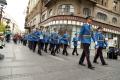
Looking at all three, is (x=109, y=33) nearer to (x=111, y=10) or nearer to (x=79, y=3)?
(x=111, y=10)

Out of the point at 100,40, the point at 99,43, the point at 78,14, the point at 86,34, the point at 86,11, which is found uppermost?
the point at 86,11

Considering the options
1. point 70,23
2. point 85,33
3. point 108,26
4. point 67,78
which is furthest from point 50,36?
point 108,26

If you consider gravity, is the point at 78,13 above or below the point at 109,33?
above

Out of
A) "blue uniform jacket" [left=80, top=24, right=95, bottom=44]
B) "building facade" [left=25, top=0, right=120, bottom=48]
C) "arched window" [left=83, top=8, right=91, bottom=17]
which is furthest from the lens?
"arched window" [left=83, top=8, right=91, bottom=17]

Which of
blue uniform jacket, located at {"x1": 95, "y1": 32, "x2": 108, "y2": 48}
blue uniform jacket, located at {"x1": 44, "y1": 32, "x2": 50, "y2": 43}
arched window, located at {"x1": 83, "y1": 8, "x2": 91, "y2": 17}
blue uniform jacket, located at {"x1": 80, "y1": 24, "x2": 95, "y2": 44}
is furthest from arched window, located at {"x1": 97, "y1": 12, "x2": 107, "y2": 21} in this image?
blue uniform jacket, located at {"x1": 80, "y1": 24, "x2": 95, "y2": 44}

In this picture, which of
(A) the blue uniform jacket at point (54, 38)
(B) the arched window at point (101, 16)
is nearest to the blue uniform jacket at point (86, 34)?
(A) the blue uniform jacket at point (54, 38)

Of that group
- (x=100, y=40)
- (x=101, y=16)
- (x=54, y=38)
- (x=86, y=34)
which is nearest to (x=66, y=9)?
(x=101, y=16)

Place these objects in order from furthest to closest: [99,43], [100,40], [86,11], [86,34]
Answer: [86,11], [100,40], [99,43], [86,34]

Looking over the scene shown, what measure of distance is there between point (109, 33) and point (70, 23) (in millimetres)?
11957

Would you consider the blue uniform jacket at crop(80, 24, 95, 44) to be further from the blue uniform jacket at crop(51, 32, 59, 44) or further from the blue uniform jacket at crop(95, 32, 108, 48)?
the blue uniform jacket at crop(51, 32, 59, 44)

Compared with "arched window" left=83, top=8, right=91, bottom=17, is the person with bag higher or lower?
lower

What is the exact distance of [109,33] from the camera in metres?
50.4

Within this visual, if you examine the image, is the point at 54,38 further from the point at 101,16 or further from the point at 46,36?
the point at 101,16

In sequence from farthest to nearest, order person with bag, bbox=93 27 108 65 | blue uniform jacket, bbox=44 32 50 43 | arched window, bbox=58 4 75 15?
arched window, bbox=58 4 75 15 < blue uniform jacket, bbox=44 32 50 43 < person with bag, bbox=93 27 108 65
